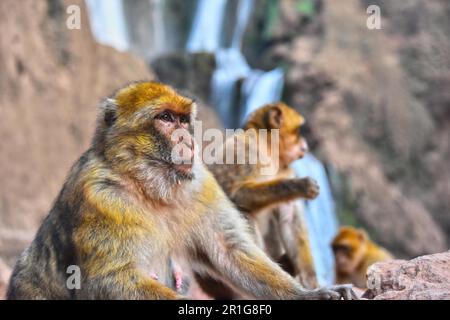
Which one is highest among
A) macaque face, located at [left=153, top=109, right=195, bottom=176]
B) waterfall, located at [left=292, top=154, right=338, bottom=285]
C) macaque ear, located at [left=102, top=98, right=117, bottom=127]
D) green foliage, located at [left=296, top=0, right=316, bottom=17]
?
green foliage, located at [left=296, top=0, right=316, bottom=17]

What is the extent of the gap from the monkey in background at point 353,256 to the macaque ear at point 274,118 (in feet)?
9.29

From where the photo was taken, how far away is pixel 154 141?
3.76m

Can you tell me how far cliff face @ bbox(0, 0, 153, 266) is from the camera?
10523 millimetres

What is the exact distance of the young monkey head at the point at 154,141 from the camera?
372 centimetres

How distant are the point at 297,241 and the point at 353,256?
2.96 meters

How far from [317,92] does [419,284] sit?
40.4 feet

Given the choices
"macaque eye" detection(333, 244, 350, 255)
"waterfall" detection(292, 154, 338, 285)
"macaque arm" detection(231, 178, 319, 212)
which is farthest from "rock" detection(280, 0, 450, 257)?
"macaque arm" detection(231, 178, 319, 212)

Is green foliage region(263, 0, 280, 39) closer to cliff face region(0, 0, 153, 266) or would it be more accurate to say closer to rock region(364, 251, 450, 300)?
cliff face region(0, 0, 153, 266)

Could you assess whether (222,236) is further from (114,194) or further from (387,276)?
(387,276)

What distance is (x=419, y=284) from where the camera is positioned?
3492 mm

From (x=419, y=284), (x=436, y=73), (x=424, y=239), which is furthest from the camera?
(x=436, y=73)

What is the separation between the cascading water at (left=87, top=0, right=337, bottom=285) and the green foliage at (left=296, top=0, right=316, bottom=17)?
5.24 ft

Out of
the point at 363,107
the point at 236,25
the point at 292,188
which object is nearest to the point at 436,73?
the point at 363,107

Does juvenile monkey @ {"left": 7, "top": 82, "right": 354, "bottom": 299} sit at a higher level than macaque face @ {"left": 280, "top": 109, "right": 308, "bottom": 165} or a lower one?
lower
